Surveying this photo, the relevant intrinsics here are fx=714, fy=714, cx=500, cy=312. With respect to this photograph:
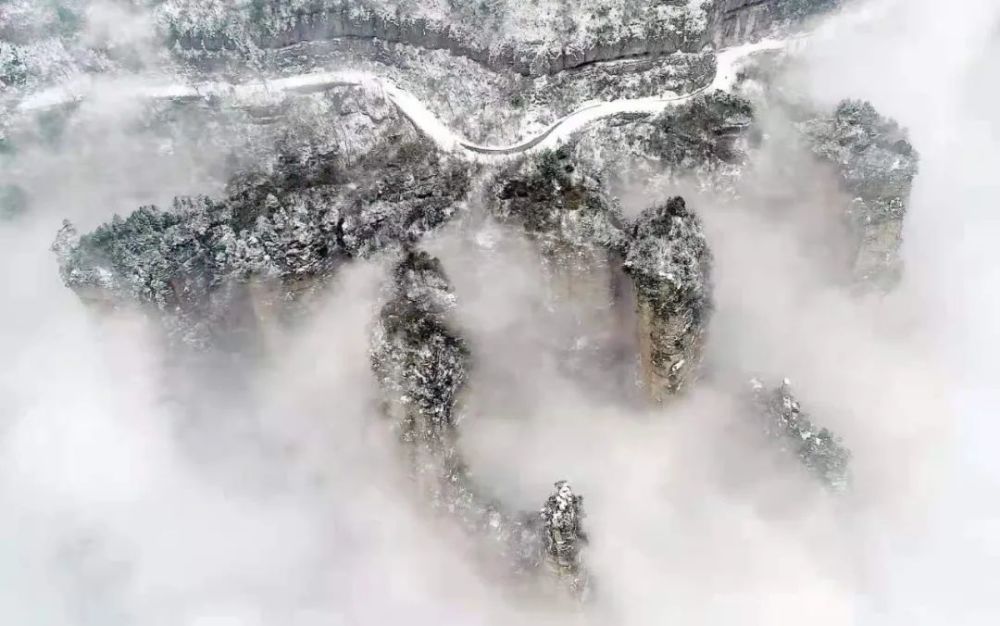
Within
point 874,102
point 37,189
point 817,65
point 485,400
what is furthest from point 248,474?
point 874,102

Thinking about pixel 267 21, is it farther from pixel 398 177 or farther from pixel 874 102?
pixel 874 102

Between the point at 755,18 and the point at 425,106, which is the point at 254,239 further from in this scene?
the point at 755,18

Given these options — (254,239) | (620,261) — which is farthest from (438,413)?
(254,239)

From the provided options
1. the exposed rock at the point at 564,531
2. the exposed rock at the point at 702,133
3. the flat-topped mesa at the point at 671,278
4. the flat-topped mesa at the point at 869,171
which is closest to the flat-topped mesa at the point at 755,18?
the exposed rock at the point at 702,133

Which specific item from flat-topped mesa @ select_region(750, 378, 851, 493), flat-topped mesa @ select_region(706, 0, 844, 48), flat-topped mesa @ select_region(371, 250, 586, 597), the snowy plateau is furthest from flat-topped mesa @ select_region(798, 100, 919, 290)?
flat-topped mesa @ select_region(371, 250, 586, 597)

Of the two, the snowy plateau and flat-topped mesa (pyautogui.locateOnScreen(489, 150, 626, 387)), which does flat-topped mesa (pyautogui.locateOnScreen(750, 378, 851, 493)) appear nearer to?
the snowy plateau

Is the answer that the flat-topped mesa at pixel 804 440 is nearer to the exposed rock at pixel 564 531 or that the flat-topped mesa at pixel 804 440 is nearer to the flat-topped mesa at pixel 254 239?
the exposed rock at pixel 564 531

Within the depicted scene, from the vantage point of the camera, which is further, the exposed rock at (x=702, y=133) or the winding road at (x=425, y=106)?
the winding road at (x=425, y=106)
